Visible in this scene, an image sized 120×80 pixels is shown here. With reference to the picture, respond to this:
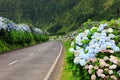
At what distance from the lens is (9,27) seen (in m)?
48.1

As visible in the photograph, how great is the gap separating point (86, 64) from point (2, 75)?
31.0ft

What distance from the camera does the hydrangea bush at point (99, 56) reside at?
24.6 ft

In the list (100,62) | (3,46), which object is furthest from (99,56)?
(3,46)

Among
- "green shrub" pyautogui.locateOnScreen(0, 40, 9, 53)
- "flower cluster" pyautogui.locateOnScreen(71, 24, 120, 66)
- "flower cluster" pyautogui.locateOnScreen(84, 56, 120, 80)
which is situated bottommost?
"green shrub" pyautogui.locateOnScreen(0, 40, 9, 53)

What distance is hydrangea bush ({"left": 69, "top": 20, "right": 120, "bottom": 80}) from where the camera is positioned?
24.6 ft

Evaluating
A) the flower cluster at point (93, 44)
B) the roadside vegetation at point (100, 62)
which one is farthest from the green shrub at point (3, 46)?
the roadside vegetation at point (100, 62)

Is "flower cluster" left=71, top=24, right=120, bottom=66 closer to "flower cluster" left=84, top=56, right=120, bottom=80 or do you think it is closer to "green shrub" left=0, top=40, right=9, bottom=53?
"flower cluster" left=84, top=56, right=120, bottom=80

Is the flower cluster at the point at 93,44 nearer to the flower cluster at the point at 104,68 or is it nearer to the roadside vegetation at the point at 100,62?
the roadside vegetation at the point at 100,62

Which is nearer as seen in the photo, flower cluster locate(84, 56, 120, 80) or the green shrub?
flower cluster locate(84, 56, 120, 80)

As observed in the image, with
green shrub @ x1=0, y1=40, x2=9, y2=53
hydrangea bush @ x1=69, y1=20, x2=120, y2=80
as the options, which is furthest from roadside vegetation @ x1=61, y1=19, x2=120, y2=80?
green shrub @ x1=0, y1=40, x2=9, y2=53

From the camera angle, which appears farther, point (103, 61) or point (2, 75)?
point (2, 75)

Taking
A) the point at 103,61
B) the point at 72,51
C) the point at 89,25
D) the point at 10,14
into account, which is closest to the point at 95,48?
the point at 103,61

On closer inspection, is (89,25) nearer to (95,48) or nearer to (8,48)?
(95,48)

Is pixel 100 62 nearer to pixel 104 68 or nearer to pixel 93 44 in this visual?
pixel 104 68
